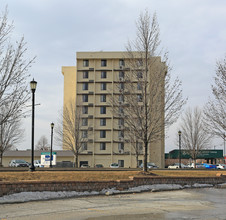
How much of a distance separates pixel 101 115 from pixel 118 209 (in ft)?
227

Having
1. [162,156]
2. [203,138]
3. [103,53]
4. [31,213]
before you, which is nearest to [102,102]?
[103,53]

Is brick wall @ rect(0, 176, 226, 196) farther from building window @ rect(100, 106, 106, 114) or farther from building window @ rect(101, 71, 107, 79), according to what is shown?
building window @ rect(101, 71, 107, 79)

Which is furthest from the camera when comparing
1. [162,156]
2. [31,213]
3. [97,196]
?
[162,156]

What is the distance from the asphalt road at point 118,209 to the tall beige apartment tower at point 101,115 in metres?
64.8

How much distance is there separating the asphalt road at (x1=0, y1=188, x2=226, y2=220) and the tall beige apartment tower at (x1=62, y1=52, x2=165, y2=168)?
2551 inches

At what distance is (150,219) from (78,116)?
50538 millimetres

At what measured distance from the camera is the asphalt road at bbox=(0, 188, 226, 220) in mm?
9555

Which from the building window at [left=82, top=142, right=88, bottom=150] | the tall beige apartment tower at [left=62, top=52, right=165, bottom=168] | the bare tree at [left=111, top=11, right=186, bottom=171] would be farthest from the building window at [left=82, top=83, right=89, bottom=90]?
the bare tree at [left=111, top=11, right=186, bottom=171]

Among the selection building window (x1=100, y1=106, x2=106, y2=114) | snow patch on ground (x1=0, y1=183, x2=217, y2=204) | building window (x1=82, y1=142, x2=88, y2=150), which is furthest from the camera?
building window (x1=100, y1=106, x2=106, y2=114)

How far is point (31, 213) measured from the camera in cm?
996

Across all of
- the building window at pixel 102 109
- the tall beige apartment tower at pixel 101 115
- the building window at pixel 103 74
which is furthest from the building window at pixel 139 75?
the building window at pixel 103 74

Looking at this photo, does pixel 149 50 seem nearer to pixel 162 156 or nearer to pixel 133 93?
pixel 133 93

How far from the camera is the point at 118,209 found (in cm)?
1081

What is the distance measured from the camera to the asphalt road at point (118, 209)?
31.3ft
